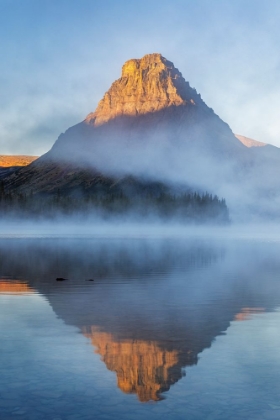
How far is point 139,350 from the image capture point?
1997cm

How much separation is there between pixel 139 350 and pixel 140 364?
1782mm

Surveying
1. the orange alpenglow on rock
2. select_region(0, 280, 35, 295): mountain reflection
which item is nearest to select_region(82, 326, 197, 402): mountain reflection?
the orange alpenglow on rock

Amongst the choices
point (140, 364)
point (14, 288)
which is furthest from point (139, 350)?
point (14, 288)

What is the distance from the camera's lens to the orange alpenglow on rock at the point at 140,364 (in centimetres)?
1588

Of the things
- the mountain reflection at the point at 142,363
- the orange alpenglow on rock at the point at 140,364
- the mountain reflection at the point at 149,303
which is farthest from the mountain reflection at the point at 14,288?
the mountain reflection at the point at 142,363

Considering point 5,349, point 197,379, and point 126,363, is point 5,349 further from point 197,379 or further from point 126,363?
point 197,379

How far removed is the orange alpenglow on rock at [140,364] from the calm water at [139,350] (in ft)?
0.11

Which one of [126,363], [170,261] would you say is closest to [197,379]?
[126,363]

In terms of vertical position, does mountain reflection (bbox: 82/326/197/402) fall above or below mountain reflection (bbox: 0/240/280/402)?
below

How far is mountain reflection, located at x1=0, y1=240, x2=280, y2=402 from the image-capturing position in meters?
18.6

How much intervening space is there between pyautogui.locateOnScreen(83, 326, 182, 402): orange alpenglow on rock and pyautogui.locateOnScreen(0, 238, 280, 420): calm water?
1.3 inches

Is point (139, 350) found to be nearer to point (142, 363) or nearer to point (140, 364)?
point (142, 363)

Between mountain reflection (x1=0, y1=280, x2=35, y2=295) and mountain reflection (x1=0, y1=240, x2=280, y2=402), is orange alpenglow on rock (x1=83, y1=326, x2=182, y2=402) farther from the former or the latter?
mountain reflection (x1=0, y1=280, x2=35, y2=295)

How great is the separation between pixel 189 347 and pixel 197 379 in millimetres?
4002
